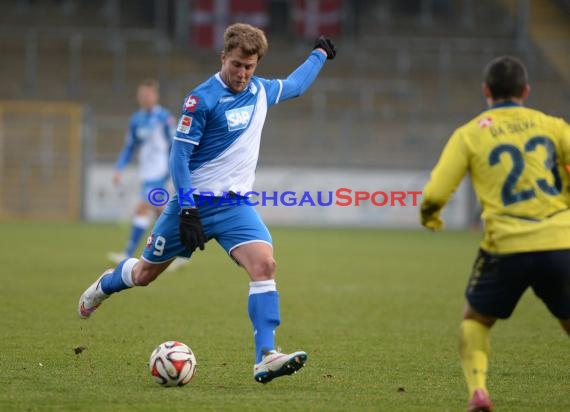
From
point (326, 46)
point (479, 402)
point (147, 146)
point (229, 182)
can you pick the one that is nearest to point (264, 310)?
point (229, 182)

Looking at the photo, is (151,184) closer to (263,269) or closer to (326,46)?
(326,46)

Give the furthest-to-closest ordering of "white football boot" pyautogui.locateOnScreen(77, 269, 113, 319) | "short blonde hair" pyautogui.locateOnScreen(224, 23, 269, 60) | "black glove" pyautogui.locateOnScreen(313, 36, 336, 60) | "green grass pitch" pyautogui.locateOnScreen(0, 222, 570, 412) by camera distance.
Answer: "black glove" pyautogui.locateOnScreen(313, 36, 336, 60) → "white football boot" pyautogui.locateOnScreen(77, 269, 113, 319) → "short blonde hair" pyautogui.locateOnScreen(224, 23, 269, 60) → "green grass pitch" pyautogui.locateOnScreen(0, 222, 570, 412)

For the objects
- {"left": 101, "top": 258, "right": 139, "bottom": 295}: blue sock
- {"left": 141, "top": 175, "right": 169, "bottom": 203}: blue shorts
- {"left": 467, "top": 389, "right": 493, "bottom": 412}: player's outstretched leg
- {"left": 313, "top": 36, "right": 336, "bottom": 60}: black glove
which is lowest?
{"left": 141, "top": 175, "right": 169, "bottom": 203}: blue shorts

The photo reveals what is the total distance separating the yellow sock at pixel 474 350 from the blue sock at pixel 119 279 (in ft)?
8.78

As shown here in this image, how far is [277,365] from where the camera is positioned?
6219mm

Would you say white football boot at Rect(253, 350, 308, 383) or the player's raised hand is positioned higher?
the player's raised hand

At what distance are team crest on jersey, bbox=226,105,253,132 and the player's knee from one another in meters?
0.88

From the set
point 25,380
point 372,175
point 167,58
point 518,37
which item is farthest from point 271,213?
point 25,380

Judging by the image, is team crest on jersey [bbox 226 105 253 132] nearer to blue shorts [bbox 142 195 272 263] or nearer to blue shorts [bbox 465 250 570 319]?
blue shorts [bbox 142 195 272 263]

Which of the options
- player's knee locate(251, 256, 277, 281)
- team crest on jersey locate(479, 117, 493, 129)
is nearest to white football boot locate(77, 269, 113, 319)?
player's knee locate(251, 256, 277, 281)

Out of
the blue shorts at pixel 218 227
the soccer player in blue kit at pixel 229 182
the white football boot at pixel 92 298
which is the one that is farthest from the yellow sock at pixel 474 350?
the white football boot at pixel 92 298

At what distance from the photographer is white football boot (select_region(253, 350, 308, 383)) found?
616 cm

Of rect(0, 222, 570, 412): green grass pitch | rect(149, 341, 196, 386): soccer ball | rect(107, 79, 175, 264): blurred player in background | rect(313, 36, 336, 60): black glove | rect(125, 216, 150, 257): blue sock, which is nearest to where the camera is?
rect(0, 222, 570, 412): green grass pitch

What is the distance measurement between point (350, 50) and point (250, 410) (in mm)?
25614
